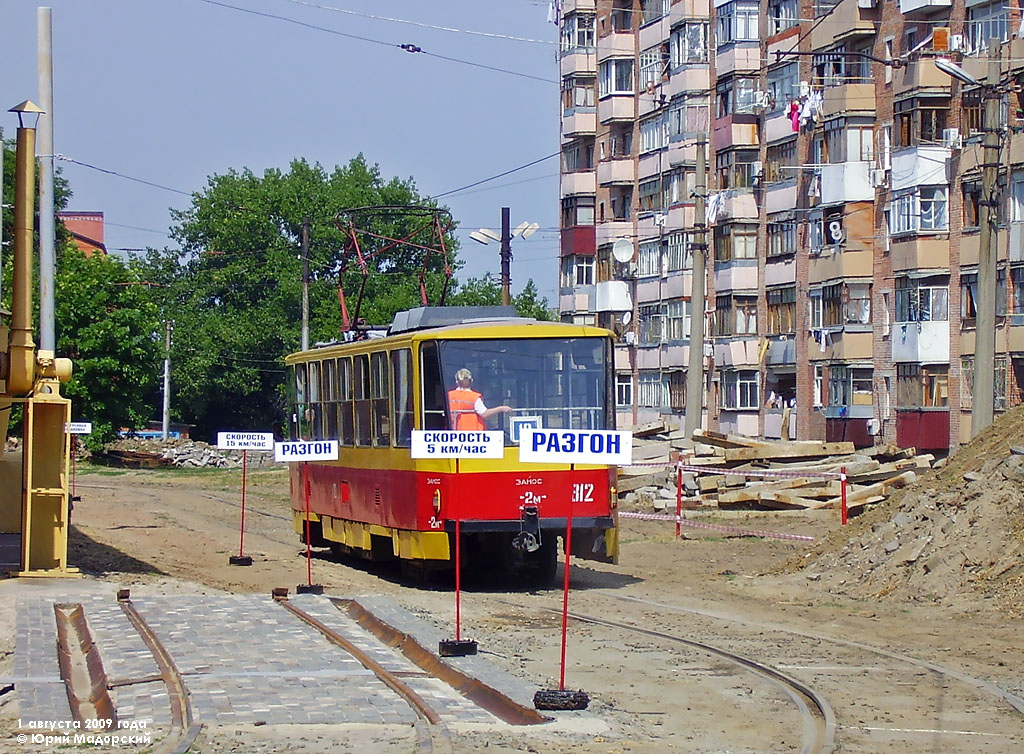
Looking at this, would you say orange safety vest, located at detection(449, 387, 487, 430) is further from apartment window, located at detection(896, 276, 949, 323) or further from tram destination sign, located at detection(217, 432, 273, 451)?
apartment window, located at detection(896, 276, 949, 323)

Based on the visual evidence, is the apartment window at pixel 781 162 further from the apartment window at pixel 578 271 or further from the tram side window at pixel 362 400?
the tram side window at pixel 362 400

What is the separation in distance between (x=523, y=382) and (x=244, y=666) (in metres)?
6.90

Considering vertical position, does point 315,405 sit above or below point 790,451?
above

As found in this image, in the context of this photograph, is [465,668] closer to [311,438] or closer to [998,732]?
[998,732]

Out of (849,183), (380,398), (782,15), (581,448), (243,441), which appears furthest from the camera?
(782,15)

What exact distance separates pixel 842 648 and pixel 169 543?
565 inches

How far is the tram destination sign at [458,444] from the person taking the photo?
1407cm

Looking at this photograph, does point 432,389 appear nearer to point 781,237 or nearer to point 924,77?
point 924,77

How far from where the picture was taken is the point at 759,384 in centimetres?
5878

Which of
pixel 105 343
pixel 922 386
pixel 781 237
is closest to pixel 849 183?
pixel 781 237

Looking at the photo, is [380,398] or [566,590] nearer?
[566,590]

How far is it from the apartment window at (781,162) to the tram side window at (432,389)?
→ 3907cm

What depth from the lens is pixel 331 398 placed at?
2212 cm

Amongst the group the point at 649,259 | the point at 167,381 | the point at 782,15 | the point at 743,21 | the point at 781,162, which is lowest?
the point at 167,381
